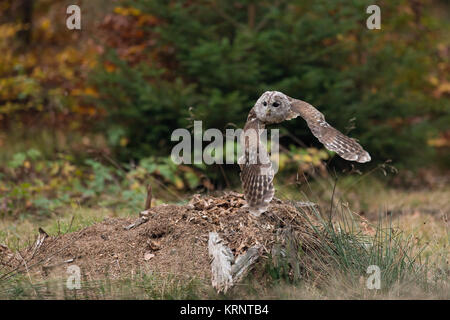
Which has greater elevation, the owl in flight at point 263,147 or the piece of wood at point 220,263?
the owl in flight at point 263,147

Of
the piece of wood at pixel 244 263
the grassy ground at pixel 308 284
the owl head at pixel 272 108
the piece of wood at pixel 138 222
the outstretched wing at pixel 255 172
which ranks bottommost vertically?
the grassy ground at pixel 308 284

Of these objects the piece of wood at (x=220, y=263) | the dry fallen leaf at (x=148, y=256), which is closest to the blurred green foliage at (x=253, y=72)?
the dry fallen leaf at (x=148, y=256)

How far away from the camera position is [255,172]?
381 cm

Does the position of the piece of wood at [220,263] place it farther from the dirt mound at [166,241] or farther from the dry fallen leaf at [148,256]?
the dry fallen leaf at [148,256]

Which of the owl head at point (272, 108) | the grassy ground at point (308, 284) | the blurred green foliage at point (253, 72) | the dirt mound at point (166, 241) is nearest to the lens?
the grassy ground at point (308, 284)

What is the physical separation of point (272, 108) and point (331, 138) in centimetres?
47

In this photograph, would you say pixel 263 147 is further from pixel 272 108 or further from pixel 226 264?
pixel 226 264

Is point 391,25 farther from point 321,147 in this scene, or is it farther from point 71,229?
point 71,229

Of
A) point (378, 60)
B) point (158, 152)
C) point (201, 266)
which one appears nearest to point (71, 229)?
point (201, 266)

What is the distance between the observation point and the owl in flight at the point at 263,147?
371 centimetres

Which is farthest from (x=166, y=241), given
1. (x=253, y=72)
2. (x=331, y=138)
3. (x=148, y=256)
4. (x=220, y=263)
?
(x=253, y=72)

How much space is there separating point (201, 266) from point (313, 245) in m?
0.80

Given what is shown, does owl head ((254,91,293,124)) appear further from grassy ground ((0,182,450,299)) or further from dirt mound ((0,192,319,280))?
grassy ground ((0,182,450,299))

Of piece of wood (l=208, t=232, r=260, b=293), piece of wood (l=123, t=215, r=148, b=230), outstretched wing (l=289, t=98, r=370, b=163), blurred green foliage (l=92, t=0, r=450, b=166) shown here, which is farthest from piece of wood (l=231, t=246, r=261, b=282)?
blurred green foliage (l=92, t=0, r=450, b=166)
